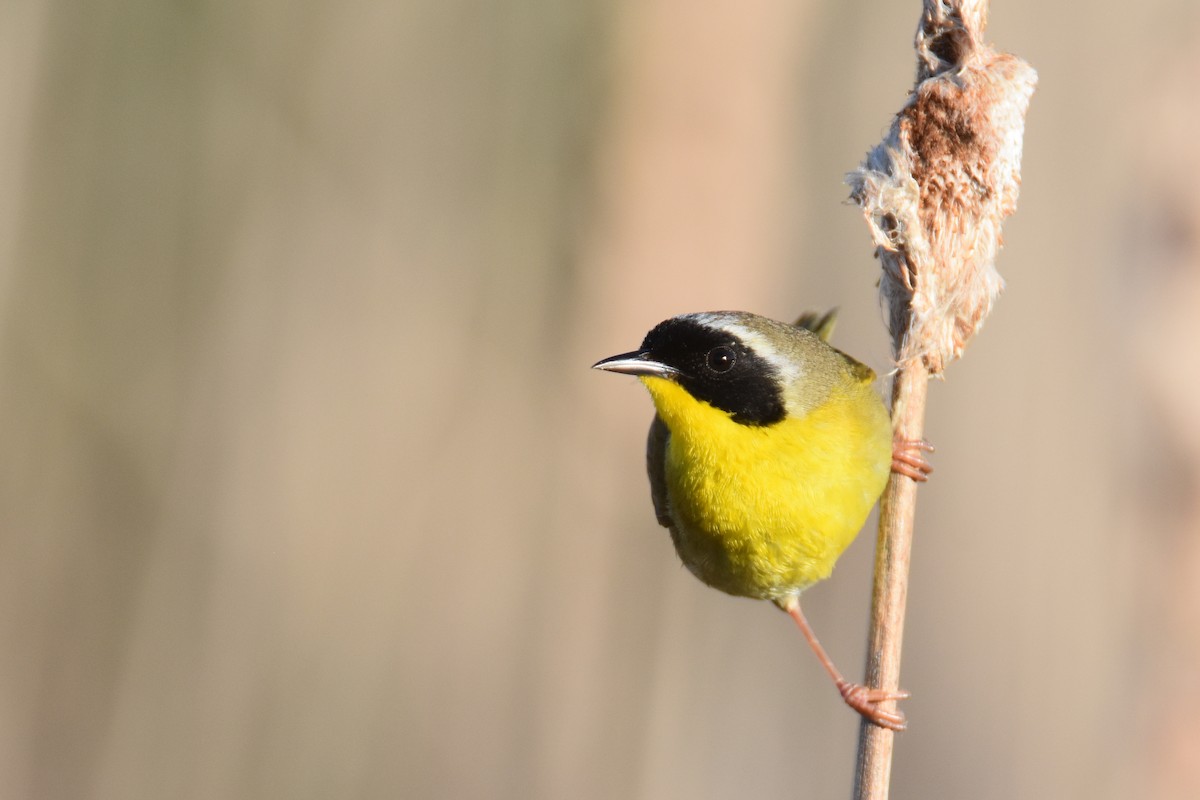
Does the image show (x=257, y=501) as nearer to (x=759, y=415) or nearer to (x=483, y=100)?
(x=483, y=100)

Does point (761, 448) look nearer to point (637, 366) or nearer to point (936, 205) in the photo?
point (637, 366)

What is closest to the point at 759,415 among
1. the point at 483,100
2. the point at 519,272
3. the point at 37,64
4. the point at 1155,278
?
the point at 1155,278

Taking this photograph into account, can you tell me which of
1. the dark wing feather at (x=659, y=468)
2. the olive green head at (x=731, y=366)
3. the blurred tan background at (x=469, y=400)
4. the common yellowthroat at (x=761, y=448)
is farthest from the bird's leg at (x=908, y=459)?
the blurred tan background at (x=469, y=400)

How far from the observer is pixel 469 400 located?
152 inches

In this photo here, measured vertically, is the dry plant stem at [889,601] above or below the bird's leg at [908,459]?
below

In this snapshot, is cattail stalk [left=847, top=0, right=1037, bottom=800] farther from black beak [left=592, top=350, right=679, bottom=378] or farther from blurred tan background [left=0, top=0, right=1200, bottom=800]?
blurred tan background [left=0, top=0, right=1200, bottom=800]

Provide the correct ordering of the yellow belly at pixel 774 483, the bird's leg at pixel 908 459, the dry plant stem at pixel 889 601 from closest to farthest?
the dry plant stem at pixel 889 601, the yellow belly at pixel 774 483, the bird's leg at pixel 908 459

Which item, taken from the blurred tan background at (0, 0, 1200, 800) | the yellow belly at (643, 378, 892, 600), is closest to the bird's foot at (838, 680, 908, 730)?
the yellow belly at (643, 378, 892, 600)

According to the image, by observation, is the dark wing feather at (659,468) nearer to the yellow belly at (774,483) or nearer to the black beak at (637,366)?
the yellow belly at (774,483)

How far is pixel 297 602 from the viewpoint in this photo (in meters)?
3.77

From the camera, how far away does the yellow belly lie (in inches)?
102

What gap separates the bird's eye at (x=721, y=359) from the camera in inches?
105

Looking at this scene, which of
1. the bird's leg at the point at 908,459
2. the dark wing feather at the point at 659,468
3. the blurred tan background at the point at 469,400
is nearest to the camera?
the bird's leg at the point at 908,459

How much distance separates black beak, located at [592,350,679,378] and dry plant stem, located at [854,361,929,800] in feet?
1.77
